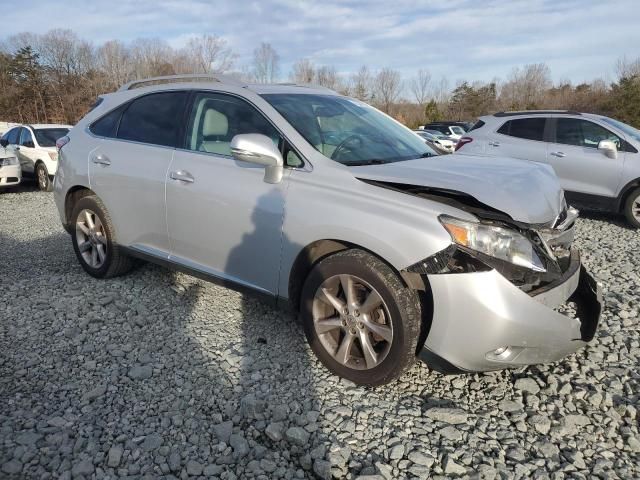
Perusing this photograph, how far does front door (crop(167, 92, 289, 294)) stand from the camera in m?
3.17

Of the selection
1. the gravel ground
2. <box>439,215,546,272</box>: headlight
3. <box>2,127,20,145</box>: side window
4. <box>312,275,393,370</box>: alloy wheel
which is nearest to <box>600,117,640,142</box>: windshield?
the gravel ground

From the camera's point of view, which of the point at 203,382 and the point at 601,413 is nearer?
the point at 601,413

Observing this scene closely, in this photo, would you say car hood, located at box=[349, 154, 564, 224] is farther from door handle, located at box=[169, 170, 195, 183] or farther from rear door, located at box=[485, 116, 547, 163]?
rear door, located at box=[485, 116, 547, 163]

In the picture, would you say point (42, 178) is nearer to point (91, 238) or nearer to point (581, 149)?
point (91, 238)

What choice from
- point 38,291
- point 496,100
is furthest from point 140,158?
point 496,100

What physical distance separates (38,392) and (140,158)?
76.1 inches

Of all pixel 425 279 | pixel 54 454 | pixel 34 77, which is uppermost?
pixel 34 77

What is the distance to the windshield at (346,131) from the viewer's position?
3.19m

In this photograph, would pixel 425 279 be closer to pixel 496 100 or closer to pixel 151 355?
pixel 151 355

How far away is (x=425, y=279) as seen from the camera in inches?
101

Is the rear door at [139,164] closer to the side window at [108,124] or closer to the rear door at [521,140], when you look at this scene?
the side window at [108,124]

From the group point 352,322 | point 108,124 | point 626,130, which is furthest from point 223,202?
point 626,130

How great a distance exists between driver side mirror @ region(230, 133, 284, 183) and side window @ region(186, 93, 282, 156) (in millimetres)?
304

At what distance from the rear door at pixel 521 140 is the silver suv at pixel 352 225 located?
480cm
